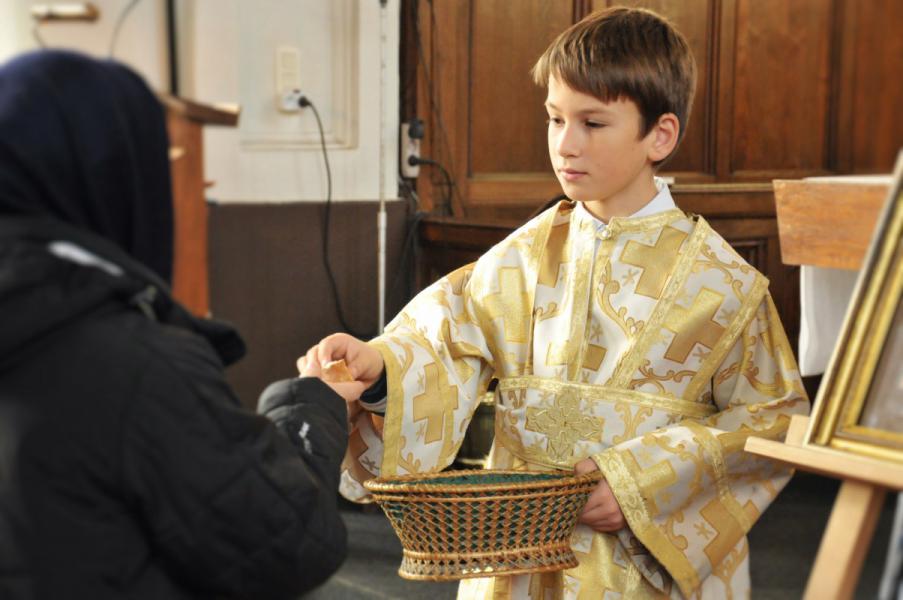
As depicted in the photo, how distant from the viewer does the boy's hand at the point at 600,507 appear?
1712mm

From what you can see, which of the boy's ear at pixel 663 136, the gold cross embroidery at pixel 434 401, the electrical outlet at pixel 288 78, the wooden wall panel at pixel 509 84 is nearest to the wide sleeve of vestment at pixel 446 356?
the gold cross embroidery at pixel 434 401

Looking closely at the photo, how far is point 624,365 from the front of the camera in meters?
1.79

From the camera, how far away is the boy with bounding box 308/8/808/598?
5.73 feet

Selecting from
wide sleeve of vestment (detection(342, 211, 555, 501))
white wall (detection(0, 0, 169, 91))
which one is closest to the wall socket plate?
wide sleeve of vestment (detection(342, 211, 555, 501))

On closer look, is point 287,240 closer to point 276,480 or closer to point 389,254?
point 276,480

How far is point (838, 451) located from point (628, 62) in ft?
2.34

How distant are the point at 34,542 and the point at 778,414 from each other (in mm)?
1074

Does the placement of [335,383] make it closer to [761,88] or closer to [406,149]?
[406,149]

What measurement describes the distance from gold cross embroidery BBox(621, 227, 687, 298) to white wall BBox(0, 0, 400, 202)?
0.47 m

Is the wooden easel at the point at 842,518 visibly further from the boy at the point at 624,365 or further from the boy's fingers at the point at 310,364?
the boy's fingers at the point at 310,364

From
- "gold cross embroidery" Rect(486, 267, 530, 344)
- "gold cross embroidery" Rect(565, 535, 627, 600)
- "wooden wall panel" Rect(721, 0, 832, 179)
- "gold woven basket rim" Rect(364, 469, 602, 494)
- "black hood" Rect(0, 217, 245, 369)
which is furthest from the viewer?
"wooden wall panel" Rect(721, 0, 832, 179)

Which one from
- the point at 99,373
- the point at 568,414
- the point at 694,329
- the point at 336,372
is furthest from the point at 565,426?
the point at 99,373

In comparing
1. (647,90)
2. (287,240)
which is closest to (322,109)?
(287,240)

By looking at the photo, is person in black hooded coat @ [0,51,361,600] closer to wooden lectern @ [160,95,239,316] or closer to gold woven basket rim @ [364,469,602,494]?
wooden lectern @ [160,95,239,316]
